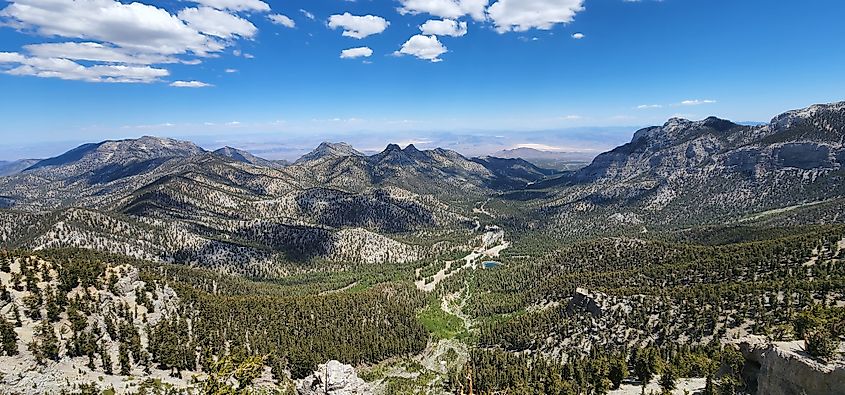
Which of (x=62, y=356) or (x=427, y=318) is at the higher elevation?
(x=62, y=356)

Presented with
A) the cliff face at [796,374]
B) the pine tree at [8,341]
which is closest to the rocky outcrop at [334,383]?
the pine tree at [8,341]

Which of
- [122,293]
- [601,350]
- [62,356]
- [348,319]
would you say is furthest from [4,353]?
[601,350]

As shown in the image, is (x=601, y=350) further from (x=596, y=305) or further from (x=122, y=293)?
(x=122, y=293)

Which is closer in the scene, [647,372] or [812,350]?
[812,350]

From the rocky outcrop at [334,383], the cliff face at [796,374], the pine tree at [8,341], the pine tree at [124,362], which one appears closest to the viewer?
the cliff face at [796,374]

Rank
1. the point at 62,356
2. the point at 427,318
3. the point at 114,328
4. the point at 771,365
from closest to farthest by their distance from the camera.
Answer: the point at 771,365, the point at 62,356, the point at 114,328, the point at 427,318

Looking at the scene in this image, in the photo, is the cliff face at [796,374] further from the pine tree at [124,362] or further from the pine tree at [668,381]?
the pine tree at [124,362]

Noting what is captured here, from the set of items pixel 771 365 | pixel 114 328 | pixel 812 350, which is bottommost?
pixel 114 328
